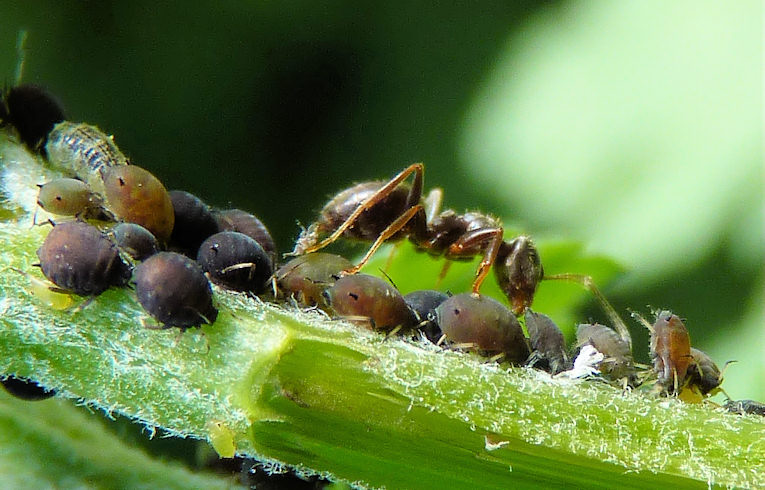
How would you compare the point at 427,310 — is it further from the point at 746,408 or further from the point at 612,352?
the point at 746,408

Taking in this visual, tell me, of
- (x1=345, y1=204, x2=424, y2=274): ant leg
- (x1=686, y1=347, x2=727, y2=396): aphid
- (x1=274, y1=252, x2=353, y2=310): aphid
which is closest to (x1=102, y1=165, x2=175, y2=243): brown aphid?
(x1=274, y1=252, x2=353, y2=310): aphid

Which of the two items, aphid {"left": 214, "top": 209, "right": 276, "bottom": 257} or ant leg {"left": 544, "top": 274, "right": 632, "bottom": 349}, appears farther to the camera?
ant leg {"left": 544, "top": 274, "right": 632, "bottom": 349}

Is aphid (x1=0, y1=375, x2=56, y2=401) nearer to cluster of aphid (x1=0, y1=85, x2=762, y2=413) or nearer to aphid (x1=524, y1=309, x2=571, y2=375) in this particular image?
cluster of aphid (x1=0, y1=85, x2=762, y2=413)

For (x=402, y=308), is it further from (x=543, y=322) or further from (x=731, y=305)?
(x=731, y=305)

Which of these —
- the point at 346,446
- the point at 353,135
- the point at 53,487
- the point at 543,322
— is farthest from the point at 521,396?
the point at 353,135

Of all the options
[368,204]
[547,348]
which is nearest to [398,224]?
[368,204]

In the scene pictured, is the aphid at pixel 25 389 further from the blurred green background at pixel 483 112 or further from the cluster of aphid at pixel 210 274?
the blurred green background at pixel 483 112

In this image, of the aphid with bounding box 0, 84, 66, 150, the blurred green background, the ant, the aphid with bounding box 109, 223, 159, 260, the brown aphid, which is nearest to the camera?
the aphid with bounding box 109, 223, 159, 260
